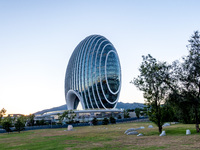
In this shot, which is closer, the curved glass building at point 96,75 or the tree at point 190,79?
the tree at point 190,79

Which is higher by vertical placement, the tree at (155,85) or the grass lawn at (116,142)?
the tree at (155,85)

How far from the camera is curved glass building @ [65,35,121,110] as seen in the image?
102m

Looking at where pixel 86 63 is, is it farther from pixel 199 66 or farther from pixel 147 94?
pixel 199 66

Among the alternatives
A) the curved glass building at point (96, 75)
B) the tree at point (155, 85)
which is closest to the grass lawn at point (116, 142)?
the tree at point (155, 85)

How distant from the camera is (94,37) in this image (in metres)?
119

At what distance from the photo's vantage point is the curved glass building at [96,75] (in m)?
102

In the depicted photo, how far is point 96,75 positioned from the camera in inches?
4028

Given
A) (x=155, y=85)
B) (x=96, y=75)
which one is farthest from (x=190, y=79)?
(x=96, y=75)

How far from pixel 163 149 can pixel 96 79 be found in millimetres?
87503

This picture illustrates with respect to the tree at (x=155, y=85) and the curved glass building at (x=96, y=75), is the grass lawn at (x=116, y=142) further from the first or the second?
the curved glass building at (x=96, y=75)

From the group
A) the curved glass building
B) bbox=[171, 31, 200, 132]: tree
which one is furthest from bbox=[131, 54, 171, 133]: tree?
the curved glass building

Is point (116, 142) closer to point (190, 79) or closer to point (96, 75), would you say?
point (190, 79)

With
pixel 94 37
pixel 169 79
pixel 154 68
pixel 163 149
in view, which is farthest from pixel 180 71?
pixel 94 37

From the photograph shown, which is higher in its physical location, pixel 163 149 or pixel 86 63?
pixel 86 63
